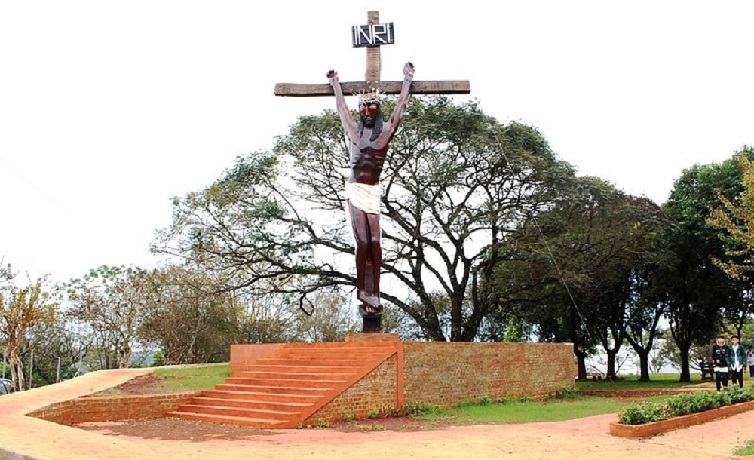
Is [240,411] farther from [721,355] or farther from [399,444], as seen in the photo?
[721,355]

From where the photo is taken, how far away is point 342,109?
14.8 m

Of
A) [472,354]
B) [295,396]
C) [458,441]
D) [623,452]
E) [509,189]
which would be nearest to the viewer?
[623,452]

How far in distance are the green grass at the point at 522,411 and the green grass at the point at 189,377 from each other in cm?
487

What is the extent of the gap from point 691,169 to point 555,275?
9257mm

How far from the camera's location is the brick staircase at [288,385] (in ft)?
36.3

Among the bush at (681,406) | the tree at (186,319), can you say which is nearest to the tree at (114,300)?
the tree at (186,319)

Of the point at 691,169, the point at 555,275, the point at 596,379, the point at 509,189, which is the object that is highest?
the point at 691,169

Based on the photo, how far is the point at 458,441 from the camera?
868cm

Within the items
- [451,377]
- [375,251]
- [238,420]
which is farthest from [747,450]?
[375,251]

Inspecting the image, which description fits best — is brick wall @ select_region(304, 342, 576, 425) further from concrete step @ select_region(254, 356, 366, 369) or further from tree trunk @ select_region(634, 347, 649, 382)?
tree trunk @ select_region(634, 347, 649, 382)

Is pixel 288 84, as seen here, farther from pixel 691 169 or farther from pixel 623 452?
pixel 691 169

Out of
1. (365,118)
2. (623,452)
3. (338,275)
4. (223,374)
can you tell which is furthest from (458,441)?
(338,275)

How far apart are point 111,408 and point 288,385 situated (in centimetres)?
297

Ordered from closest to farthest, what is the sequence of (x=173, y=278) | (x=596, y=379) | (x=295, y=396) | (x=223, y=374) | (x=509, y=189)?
(x=295, y=396) → (x=223, y=374) → (x=509, y=189) → (x=173, y=278) → (x=596, y=379)
